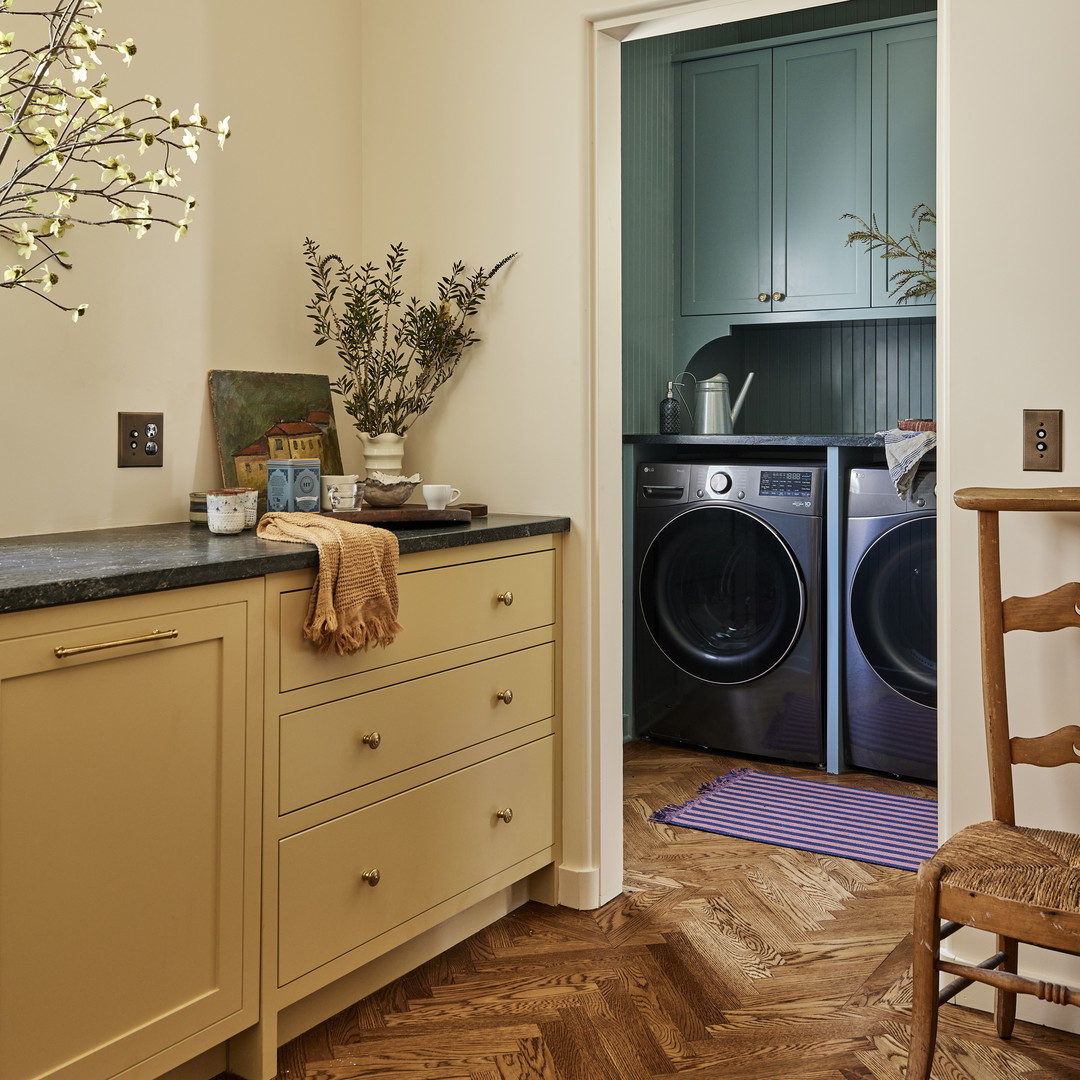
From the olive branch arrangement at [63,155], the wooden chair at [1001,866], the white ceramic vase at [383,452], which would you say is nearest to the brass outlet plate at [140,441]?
the olive branch arrangement at [63,155]

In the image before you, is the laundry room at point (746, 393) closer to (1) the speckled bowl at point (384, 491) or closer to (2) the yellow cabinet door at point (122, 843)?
(1) the speckled bowl at point (384, 491)

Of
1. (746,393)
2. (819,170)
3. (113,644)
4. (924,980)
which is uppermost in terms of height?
(819,170)

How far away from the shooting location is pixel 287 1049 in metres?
1.91

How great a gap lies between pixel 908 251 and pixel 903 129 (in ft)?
1.28

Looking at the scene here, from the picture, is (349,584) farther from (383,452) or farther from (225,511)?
(383,452)

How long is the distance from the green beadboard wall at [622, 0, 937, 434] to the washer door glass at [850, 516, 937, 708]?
2.92 ft

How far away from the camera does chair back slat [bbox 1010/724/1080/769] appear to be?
5.94 feet

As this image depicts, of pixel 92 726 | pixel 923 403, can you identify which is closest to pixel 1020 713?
pixel 92 726

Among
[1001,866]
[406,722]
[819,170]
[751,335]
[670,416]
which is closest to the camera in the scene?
[1001,866]

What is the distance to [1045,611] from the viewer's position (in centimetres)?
183

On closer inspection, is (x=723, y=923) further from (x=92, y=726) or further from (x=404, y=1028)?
(x=92, y=726)

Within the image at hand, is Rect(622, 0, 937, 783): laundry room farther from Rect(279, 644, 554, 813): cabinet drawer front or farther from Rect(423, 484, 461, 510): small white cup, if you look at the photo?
Rect(423, 484, 461, 510): small white cup

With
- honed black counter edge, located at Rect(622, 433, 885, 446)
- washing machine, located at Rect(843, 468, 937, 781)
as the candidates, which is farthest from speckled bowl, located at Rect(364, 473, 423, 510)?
washing machine, located at Rect(843, 468, 937, 781)

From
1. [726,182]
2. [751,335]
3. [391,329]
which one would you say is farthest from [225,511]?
[751,335]
